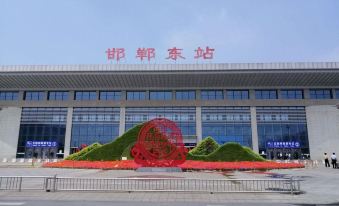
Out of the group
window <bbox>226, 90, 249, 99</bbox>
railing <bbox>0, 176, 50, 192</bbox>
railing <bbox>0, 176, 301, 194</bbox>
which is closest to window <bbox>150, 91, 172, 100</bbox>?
window <bbox>226, 90, 249, 99</bbox>

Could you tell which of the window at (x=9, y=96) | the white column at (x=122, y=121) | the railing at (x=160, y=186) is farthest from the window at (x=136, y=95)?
the railing at (x=160, y=186)

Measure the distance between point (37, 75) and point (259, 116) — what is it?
29990 mm

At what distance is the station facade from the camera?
38562 mm

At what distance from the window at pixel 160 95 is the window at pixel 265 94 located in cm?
1212

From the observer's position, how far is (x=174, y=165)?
69.7 feet

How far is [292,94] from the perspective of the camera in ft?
134

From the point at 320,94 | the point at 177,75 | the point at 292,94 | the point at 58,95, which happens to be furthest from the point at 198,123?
the point at 58,95

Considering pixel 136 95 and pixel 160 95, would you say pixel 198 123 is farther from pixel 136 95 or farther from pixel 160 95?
pixel 136 95

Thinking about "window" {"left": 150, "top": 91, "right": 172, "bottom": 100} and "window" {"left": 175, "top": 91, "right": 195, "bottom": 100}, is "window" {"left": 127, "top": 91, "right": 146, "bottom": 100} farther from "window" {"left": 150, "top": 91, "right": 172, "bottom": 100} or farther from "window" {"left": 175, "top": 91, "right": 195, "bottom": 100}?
"window" {"left": 175, "top": 91, "right": 195, "bottom": 100}

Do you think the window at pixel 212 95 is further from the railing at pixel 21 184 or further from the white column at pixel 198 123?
the railing at pixel 21 184

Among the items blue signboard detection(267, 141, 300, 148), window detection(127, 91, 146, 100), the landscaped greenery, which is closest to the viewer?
the landscaped greenery

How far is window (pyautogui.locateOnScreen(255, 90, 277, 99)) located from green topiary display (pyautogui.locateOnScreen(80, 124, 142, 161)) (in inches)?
833

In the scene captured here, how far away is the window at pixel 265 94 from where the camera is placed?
40.8 meters

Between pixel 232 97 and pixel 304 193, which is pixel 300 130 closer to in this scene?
pixel 232 97
